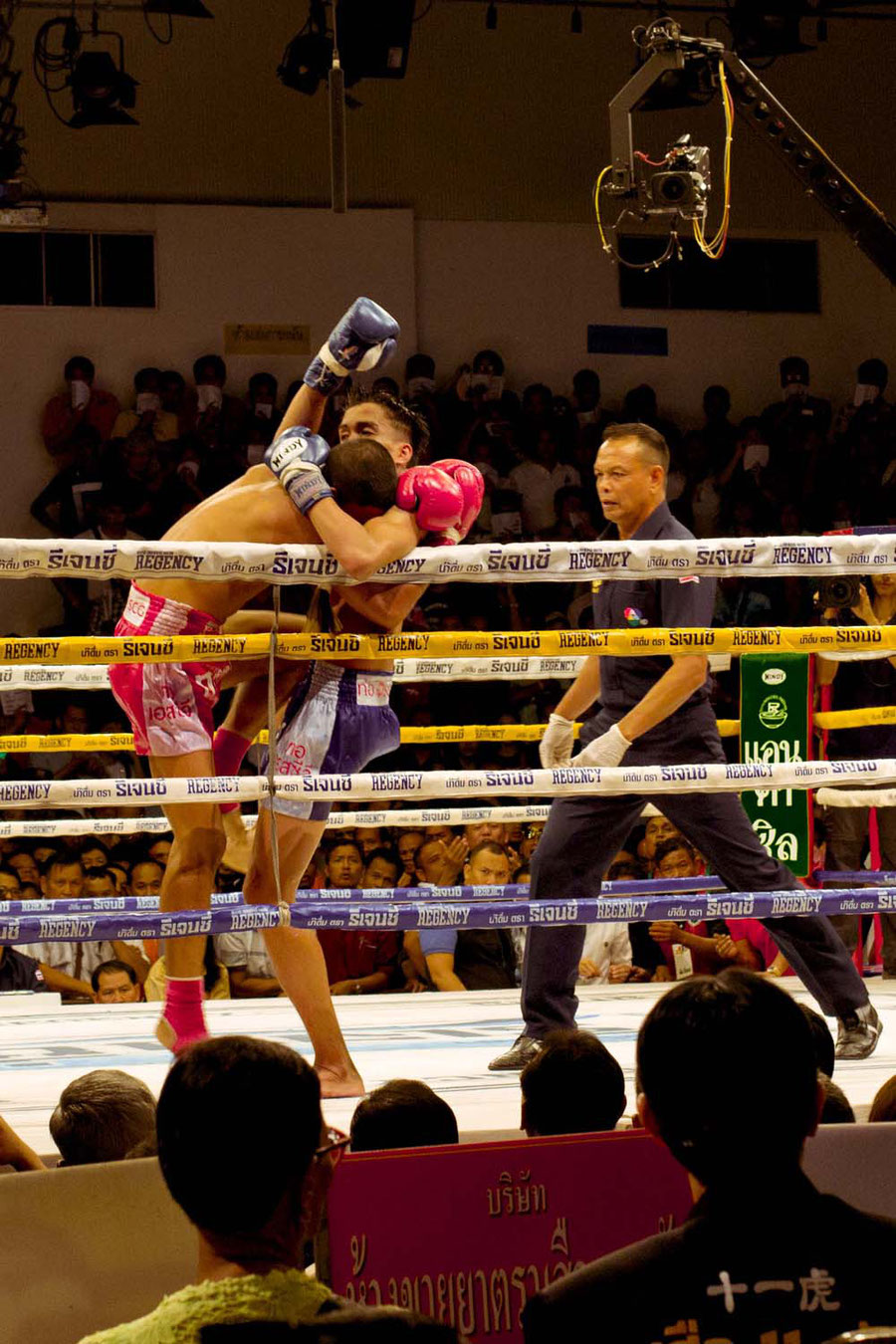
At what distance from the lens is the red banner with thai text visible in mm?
1340

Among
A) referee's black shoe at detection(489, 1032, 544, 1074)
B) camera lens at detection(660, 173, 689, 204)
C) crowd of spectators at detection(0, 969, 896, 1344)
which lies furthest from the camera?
Answer: camera lens at detection(660, 173, 689, 204)

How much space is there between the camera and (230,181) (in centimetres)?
932

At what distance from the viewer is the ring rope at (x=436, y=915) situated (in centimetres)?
262

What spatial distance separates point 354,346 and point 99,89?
5.76 m

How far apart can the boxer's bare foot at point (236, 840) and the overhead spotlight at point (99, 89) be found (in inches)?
205

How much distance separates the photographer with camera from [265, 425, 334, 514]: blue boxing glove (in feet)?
7.45

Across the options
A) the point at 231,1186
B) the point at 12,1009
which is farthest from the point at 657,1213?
the point at 12,1009

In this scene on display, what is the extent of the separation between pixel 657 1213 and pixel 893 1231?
0.39 meters

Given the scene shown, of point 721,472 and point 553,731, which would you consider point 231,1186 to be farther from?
point 721,472

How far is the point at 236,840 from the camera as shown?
3.88m

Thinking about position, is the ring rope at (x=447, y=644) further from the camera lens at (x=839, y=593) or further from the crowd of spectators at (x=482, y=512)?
the crowd of spectators at (x=482, y=512)

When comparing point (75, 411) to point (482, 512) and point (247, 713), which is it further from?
point (247, 713)

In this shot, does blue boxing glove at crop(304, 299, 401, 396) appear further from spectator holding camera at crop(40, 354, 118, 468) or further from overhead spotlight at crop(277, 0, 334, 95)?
spectator holding camera at crop(40, 354, 118, 468)

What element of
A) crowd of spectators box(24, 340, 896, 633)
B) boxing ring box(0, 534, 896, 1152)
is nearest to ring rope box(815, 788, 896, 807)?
boxing ring box(0, 534, 896, 1152)
